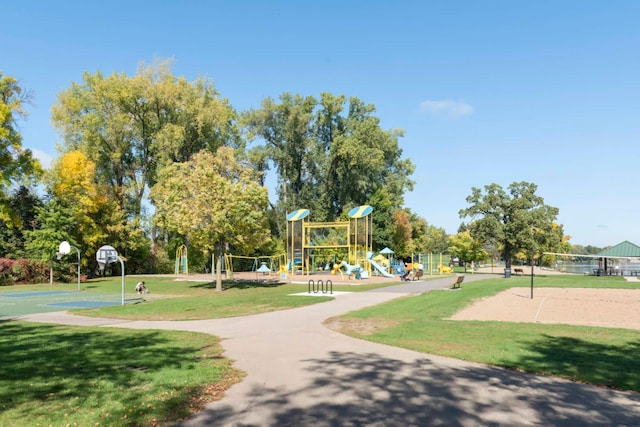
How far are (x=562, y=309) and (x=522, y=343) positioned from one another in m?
8.66

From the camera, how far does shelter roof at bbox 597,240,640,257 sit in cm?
4734

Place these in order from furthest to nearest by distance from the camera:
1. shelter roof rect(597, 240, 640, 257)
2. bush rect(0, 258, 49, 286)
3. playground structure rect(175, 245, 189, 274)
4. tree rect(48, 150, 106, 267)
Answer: shelter roof rect(597, 240, 640, 257), playground structure rect(175, 245, 189, 274), tree rect(48, 150, 106, 267), bush rect(0, 258, 49, 286)

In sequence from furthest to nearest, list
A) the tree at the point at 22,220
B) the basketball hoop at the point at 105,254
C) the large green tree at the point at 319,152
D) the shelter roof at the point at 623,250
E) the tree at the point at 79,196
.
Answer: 1. the large green tree at the point at 319,152
2. the shelter roof at the point at 623,250
3. the tree at the point at 79,196
4. the tree at the point at 22,220
5. the basketball hoop at the point at 105,254

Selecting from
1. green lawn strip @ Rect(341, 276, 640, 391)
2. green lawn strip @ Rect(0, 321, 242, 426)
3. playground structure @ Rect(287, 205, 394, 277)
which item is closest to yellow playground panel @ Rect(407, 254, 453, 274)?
playground structure @ Rect(287, 205, 394, 277)

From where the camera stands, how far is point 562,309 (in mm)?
17953

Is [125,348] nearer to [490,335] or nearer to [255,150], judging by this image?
[490,335]

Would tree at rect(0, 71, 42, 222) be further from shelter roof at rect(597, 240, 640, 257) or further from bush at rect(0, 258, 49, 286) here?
shelter roof at rect(597, 240, 640, 257)

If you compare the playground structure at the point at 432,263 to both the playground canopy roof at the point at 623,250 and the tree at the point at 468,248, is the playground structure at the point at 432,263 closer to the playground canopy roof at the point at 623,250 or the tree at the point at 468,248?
the tree at the point at 468,248

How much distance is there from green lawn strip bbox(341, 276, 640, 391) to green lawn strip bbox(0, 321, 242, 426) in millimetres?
4550

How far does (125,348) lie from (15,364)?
86.3 inches

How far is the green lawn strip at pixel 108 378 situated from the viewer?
5.87m

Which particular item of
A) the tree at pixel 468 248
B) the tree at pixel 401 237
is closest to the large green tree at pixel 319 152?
the tree at pixel 401 237

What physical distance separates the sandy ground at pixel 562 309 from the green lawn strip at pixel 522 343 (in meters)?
1.45

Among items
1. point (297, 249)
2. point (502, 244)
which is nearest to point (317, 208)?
point (297, 249)
